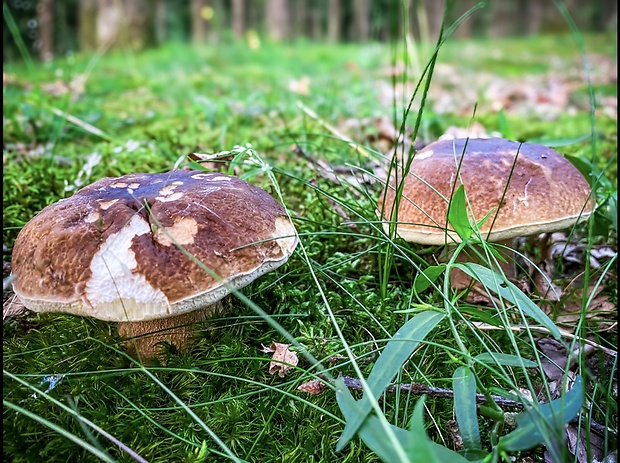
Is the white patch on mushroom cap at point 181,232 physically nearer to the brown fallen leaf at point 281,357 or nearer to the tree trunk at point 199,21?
the brown fallen leaf at point 281,357

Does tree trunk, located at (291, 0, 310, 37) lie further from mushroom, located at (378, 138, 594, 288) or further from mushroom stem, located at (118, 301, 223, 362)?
mushroom stem, located at (118, 301, 223, 362)

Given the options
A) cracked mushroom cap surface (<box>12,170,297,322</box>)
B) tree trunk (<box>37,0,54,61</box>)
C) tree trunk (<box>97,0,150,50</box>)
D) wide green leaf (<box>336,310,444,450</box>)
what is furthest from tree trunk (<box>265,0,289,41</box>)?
wide green leaf (<box>336,310,444,450</box>)

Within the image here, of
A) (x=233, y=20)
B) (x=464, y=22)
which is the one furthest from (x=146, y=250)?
(x=464, y=22)

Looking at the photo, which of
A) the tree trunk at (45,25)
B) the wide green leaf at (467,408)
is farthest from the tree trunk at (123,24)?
the wide green leaf at (467,408)

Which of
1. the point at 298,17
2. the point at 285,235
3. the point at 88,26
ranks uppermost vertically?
the point at 298,17

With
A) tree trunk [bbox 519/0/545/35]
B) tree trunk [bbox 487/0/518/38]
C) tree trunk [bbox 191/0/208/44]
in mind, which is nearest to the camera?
tree trunk [bbox 191/0/208/44]

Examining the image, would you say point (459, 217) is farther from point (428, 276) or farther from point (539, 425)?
point (539, 425)

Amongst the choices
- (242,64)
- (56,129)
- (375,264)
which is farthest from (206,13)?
(375,264)
